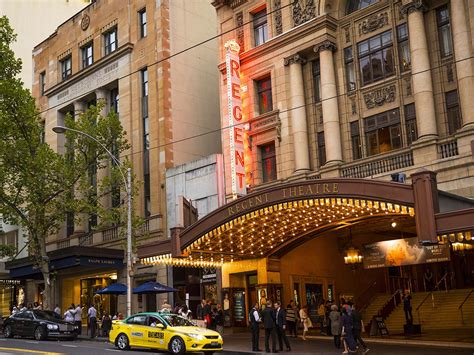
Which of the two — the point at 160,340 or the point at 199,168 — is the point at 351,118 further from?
the point at 160,340

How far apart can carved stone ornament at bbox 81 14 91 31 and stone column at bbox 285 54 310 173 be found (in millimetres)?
19313

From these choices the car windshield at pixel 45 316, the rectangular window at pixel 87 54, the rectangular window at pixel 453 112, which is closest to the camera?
the rectangular window at pixel 453 112

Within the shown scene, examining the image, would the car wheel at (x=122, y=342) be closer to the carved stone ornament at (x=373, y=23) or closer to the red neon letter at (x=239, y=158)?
the red neon letter at (x=239, y=158)

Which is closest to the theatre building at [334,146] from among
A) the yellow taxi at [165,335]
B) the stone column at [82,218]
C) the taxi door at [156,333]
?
the yellow taxi at [165,335]

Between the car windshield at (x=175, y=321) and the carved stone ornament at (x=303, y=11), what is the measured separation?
1614 cm

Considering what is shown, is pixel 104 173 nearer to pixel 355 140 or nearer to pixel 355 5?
pixel 355 140

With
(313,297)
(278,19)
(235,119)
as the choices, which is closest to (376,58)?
(278,19)

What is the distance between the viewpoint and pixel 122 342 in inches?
917

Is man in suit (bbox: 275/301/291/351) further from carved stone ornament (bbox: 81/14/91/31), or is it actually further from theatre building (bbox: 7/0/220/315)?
carved stone ornament (bbox: 81/14/91/31)

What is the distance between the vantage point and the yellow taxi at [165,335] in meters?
20.8

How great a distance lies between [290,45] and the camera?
1238 inches

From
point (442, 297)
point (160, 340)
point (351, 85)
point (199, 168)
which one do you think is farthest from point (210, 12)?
point (160, 340)

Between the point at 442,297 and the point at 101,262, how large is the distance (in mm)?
18767

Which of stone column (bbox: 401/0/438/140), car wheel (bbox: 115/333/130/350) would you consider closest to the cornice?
stone column (bbox: 401/0/438/140)
